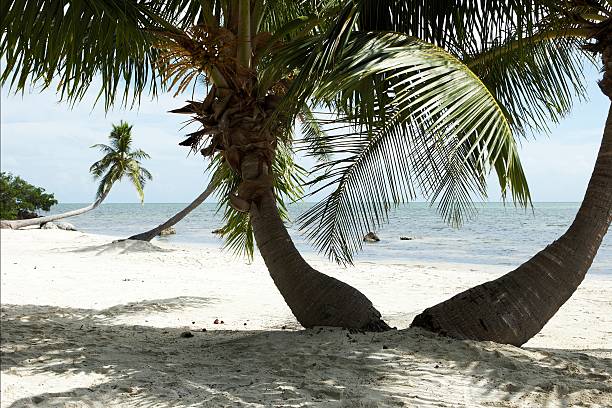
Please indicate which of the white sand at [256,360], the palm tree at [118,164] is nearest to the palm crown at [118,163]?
the palm tree at [118,164]

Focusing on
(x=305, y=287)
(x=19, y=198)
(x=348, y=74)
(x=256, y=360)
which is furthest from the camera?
(x=19, y=198)

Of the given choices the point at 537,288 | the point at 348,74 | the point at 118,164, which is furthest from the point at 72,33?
the point at 118,164

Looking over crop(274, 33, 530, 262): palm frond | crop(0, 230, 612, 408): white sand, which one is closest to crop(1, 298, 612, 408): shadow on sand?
crop(0, 230, 612, 408): white sand

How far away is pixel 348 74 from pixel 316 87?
1.49 ft

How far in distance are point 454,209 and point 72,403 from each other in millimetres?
3520

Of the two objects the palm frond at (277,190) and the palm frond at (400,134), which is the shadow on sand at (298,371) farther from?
the palm frond at (277,190)

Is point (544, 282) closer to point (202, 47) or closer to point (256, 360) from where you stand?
point (256, 360)

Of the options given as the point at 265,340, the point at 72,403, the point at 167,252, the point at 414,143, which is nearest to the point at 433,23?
the point at 414,143

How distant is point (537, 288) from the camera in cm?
457

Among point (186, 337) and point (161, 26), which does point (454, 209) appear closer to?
point (186, 337)

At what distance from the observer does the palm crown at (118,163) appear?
2961cm

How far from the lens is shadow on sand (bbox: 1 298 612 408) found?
133 inches

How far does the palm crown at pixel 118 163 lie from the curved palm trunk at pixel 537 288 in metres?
26.8

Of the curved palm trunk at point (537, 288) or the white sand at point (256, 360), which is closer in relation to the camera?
the white sand at point (256, 360)
